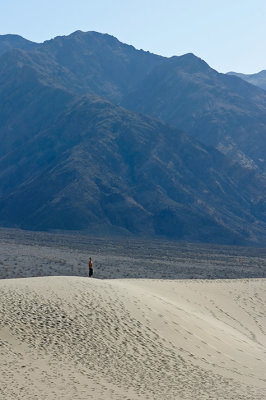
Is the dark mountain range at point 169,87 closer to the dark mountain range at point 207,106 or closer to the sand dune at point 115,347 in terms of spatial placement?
the dark mountain range at point 207,106

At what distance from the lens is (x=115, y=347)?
1681cm

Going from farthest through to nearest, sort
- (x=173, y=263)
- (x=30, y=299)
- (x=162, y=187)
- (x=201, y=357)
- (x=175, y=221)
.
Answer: (x=162, y=187) → (x=175, y=221) → (x=173, y=263) → (x=30, y=299) → (x=201, y=357)

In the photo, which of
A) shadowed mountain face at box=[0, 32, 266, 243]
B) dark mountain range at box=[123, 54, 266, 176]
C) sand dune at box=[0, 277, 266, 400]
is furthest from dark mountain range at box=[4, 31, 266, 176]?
sand dune at box=[0, 277, 266, 400]

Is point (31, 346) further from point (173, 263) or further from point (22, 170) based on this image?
point (22, 170)

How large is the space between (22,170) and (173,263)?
6714 centimetres

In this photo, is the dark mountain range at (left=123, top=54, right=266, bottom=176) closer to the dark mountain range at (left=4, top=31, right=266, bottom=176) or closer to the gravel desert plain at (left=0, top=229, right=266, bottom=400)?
the dark mountain range at (left=4, top=31, right=266, bottom=176)

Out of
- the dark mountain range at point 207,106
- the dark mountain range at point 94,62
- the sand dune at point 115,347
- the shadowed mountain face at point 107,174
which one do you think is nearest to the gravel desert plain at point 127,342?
the sand dune at point 115,347

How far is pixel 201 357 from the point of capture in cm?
1762

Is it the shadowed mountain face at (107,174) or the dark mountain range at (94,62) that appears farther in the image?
the dark mountain range at (94,62)

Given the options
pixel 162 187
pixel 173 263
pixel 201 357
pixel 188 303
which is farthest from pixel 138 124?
pixel 201 357

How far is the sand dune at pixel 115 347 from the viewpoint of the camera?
14.0 metres

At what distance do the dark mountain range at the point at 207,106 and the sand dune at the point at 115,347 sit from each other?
103m

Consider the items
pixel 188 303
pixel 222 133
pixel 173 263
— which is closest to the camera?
pixel 188 303

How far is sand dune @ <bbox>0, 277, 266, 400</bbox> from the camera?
14.0 metres
